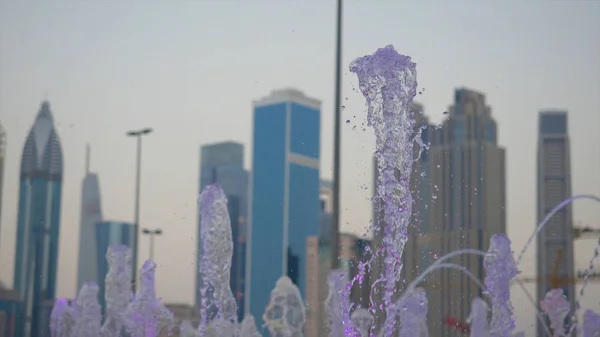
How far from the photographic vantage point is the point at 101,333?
748 inches

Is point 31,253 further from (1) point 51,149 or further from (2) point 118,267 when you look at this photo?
(2) point 118,267

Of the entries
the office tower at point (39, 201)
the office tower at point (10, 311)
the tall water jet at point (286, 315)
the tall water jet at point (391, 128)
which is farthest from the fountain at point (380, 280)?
the office tower at point (39, 201)

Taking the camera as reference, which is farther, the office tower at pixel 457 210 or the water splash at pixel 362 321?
the office tower at pixel 457 210

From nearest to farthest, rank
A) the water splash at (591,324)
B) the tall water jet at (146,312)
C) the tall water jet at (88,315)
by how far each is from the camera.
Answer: the water splash at (591,324) < the tall water jet at (146,312) < the tall water jet at (88,315)

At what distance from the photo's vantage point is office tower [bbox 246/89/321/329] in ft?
136

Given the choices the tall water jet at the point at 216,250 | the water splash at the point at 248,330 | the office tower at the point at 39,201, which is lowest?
the water splash at the point at 248,330

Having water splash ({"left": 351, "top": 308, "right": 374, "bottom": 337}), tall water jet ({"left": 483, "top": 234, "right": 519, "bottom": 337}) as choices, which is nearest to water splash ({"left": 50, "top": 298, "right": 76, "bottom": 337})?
water splash ({"left": 351, "top": 308, "right": 374, "bottom": 337})

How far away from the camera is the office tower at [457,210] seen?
26234mm

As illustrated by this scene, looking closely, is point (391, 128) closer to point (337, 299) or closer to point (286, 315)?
point (337, 299)

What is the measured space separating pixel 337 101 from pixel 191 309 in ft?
69.9

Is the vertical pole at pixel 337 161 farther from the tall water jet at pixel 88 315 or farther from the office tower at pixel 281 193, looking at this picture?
the office tower at pixel 281 193

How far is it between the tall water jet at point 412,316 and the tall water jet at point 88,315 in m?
5.91

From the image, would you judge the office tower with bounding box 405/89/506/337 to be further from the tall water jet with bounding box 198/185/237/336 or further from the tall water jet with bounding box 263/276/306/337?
the tall water jet with bounding box 198/185/237/336

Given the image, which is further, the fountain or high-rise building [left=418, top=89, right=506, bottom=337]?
high-rise building [left=418, top=89, right=506, bottom=337]
